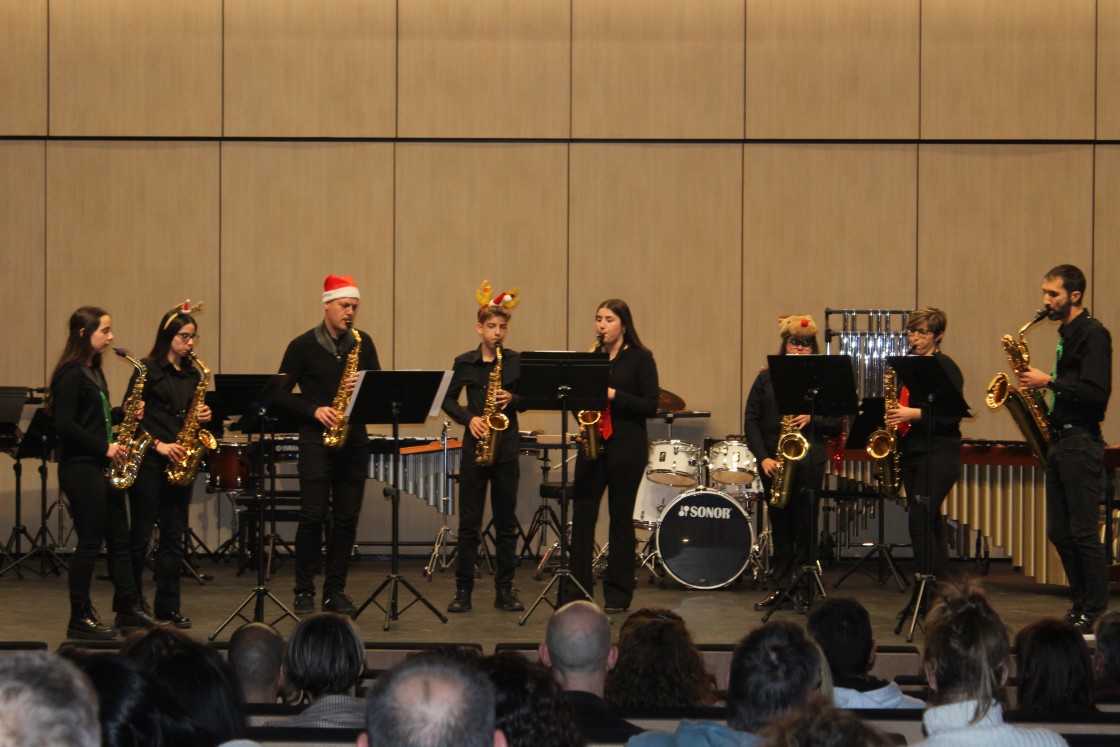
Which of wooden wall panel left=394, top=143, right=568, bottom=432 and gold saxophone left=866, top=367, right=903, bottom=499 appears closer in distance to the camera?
gold saxophone left=866, top=367, right=903, bottom=499

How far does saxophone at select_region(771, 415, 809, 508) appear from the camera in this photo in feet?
25.9

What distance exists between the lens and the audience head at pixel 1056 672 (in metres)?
3.57

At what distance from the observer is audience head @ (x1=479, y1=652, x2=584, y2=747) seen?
2.66m

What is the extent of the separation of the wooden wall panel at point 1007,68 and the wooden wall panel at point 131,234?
6084mm

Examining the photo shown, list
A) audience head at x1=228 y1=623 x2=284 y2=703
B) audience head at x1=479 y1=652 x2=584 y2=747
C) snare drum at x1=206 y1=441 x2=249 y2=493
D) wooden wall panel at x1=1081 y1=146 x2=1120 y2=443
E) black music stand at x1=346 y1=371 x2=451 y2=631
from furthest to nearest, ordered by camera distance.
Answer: wooden wall panel at x1=1081 y1=146 x2=1120 y2=443, snare drum at x1=206 y1=441 x2=249 y2=493, black music stand at x1=346 y1=371 x2=451 y2=631, audience head at x1=228 y1=623 x2=284 y2=703, audience head at x1=479 y1=652 x2=584 y2=747

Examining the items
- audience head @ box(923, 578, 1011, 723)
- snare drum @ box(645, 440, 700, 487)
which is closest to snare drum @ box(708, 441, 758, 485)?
snare drum @ box(645, 440, 700, 487)

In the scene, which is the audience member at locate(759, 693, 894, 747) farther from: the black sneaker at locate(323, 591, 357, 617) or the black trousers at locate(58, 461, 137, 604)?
the black sneaker at locate(323, 591, 357, 617)

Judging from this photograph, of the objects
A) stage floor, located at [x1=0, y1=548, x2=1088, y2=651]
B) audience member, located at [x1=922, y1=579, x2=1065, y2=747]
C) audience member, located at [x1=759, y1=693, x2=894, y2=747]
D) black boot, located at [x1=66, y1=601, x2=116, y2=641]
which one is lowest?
stage floor, located at [x1=0, y1=548, x2=1088, y2=651]

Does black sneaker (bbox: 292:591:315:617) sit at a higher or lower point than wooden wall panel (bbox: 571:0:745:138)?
lower

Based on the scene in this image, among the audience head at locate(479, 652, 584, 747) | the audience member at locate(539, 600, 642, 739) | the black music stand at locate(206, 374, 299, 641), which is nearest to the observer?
the audience head at locate(479, 652, 584, 747)

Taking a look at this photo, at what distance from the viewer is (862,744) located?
6.41 feet

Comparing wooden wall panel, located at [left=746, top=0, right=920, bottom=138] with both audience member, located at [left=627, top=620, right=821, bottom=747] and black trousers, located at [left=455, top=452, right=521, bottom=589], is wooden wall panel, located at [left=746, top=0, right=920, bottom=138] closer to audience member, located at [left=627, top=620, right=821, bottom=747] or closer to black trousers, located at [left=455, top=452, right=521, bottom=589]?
black trousers, located at [left=455, top=452, right=521, bottom=589]

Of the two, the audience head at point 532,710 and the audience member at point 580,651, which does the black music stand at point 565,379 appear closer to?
the audience member at point 580,651

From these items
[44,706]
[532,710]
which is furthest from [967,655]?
[44,706]
